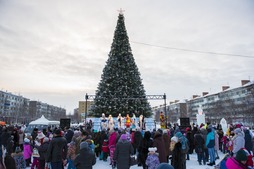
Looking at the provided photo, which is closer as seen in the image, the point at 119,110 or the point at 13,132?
the point at 13,132

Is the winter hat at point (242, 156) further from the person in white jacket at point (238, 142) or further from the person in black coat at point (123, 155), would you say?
the person in white jacket at point (238, 142)

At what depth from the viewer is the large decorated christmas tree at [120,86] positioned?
25.3m

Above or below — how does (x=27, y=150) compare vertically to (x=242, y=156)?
below

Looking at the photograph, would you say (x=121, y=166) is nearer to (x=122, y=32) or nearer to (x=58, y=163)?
(x=58, y=163)

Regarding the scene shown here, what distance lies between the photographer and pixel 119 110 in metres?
25.3

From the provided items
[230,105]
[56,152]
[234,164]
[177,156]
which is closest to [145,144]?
[177,156]

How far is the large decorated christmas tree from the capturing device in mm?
25281

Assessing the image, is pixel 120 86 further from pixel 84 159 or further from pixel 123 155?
pixel 84 159

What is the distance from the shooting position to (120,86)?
25.8 m

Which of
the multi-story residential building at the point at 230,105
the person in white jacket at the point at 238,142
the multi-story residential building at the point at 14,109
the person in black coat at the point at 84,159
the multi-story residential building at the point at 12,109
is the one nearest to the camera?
the person in black coat at the point at 84,159

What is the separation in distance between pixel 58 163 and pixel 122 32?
24149 millimetres

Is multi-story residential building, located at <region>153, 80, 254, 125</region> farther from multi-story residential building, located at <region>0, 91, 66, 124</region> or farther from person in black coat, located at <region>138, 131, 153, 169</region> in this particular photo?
multi-story residential building, located at <region>0, 91, 66, 124</region>

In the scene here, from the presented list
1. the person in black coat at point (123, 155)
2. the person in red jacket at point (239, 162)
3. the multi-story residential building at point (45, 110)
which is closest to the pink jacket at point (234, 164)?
the person in red jacket at point (239, 162)

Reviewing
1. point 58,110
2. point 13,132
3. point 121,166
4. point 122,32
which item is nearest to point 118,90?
point 122,32
